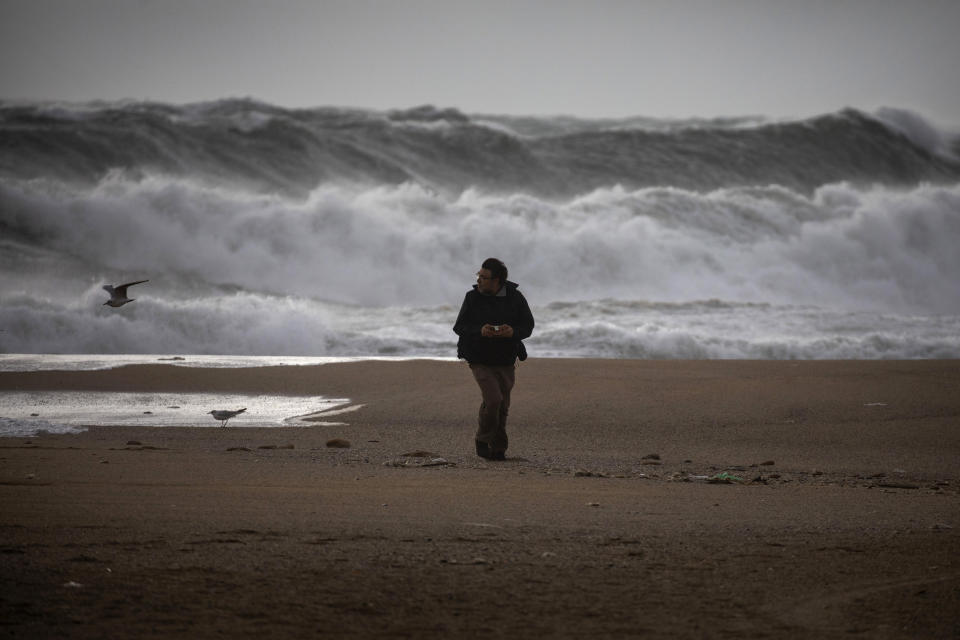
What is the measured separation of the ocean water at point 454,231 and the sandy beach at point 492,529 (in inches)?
307

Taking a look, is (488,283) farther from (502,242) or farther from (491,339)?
(502,242)

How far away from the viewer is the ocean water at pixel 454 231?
685 inches

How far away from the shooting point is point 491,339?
7723 millimetres

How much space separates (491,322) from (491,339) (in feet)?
0.42

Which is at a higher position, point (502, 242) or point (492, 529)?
point (502, 242)

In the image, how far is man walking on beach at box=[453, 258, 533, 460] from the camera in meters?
7.63

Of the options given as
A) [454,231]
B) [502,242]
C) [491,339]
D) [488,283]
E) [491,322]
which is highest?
[454,231]

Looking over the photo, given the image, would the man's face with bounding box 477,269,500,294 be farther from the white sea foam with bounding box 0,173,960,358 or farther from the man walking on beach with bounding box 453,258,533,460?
the white sea foam with bounding box 0,173,960,358

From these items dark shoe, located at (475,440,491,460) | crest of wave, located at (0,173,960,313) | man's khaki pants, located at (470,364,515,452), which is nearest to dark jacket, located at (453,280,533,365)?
man's khaki pants, located at (470,364,515,452)

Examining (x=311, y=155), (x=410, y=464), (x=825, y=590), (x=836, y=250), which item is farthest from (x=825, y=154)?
(x=825, y=590)

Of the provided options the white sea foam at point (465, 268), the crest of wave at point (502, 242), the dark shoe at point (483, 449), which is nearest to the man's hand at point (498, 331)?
the dark shoe at point (483, 449)

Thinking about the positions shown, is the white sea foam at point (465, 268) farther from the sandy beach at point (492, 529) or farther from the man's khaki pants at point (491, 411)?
the man's khaki pants at point (491, 411)

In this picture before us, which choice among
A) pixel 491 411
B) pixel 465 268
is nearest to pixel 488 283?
pixel 491 411

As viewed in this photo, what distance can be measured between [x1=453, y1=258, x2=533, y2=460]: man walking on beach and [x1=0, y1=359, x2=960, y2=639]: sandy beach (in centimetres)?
37
